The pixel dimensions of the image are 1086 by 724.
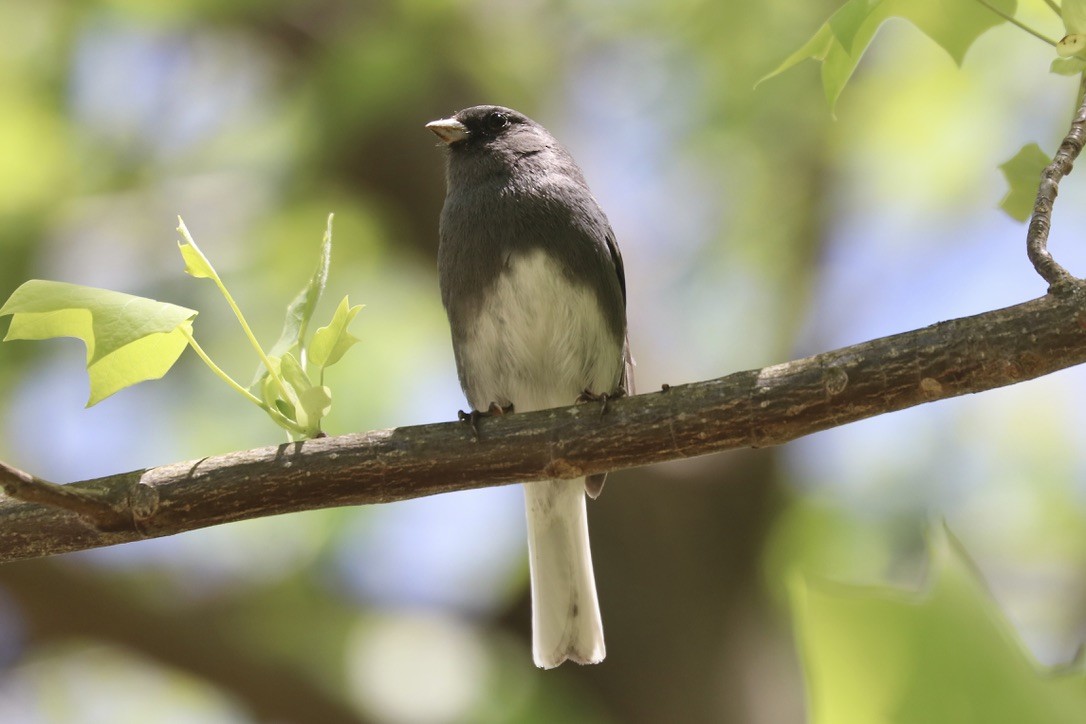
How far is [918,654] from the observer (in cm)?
A: 39

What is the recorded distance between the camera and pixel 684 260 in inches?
177

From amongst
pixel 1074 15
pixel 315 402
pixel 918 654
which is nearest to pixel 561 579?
pixel 315 402

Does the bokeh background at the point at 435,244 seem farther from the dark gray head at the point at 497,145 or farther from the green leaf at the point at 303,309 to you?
the green leaf at the point at 303,309

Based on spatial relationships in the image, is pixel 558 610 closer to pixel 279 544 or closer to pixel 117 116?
pixel 279 544

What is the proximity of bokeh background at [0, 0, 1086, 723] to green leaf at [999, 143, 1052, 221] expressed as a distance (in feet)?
7.76

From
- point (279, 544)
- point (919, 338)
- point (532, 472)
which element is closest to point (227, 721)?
point (279, 544)

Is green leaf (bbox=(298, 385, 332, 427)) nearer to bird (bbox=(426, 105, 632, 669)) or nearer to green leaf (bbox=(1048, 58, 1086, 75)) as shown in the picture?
bird (bbox=(426, 105, 632, 669))

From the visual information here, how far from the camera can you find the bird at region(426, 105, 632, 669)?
2631 millimetres

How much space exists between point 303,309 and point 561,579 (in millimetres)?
1424

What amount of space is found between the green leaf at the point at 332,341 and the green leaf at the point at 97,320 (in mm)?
233

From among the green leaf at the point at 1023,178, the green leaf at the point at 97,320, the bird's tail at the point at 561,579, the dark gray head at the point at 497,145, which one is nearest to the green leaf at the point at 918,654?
the green leaf at the point at 97,320

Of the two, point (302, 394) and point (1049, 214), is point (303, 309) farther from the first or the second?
point (1049, 214)

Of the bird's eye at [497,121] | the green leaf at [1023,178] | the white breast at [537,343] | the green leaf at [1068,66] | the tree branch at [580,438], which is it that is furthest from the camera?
the bird's eye at [497,121]

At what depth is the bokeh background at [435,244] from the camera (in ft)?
13.1
